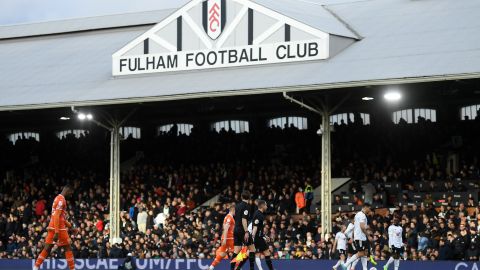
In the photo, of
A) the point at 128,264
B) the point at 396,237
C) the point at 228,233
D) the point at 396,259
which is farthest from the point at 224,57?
the point at 228,233

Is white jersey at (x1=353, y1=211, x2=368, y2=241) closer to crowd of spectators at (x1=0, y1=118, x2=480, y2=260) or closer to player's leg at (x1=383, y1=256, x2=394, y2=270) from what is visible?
player's leg at (x1=383, y1=256, x2=394, y2=270)

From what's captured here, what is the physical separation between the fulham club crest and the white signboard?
0.75 meters

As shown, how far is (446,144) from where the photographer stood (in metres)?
42.5

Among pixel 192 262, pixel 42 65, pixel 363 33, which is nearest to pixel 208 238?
pixel 192 262

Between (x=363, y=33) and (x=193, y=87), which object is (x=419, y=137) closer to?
(x=363, y=33)

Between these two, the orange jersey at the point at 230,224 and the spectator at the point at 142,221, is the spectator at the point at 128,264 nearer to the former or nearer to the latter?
the spectator at the point at 142,221

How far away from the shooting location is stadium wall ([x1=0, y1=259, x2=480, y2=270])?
3241 centimetres

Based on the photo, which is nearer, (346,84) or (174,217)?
(346,84)

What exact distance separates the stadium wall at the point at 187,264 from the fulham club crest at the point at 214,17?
29.6ft

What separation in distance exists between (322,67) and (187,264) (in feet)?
Answer: 26.2

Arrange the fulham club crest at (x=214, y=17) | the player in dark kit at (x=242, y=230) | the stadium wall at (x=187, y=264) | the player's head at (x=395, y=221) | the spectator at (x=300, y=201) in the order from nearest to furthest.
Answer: the player in dark kit at (x=242, y=230) → the stadium wall at (x=187, y=264) → the player's head at (x=395, y=221) → the spectator at (x=300, y=201) → the fulham club crest at (x=214, y=17)

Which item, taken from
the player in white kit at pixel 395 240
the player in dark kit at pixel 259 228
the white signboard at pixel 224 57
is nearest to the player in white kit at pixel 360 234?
the player in dark kit at pixel 259 228

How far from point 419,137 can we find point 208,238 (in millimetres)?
9201

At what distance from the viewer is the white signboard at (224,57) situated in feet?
132
